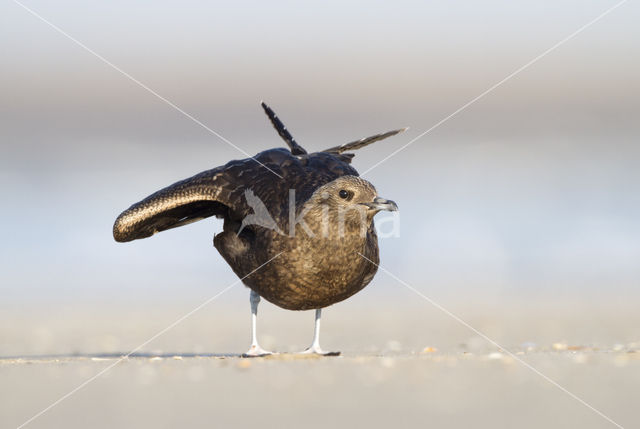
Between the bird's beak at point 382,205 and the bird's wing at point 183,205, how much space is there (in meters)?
1.55

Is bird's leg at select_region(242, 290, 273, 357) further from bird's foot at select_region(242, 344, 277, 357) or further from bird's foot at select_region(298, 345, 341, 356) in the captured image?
bird's foot at select_region(298, 345, 341, 356)

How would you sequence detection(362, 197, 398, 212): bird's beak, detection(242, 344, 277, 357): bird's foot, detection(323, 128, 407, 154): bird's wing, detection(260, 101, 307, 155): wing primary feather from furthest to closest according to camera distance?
detection(260, 101, 307, 155): wing primary feather
detection(323, 128, 407, 154): bird's wing
detection(242, 344, 277, 357): bird's foot
detection(362, 197, 398, 212): bird's beak

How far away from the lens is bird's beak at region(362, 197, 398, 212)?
11.1m

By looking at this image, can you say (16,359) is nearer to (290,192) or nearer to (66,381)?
(66,381)

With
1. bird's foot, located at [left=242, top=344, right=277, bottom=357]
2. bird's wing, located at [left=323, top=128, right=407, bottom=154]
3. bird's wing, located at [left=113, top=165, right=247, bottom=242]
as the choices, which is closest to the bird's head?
bird's wing, located at [left=113, top=165, right=247, bottom=242]

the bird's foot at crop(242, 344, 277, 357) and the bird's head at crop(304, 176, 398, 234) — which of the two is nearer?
the bird's head at crop(304, 176, 398, 234)

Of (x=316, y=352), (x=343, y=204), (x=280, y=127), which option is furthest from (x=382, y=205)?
(x=280, y=127)

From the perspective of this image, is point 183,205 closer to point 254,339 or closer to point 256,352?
point 254,339

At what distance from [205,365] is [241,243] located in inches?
69.3

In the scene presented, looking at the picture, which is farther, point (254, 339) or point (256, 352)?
point (254, 339)

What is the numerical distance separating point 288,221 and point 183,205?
180cm

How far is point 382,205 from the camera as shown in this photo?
11.1 metres

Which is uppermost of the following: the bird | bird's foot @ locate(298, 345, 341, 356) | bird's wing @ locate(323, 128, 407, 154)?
bird's wing @ locate(323, 128, 407, 154)

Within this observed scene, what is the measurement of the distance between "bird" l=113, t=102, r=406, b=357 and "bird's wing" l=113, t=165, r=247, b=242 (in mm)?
14
